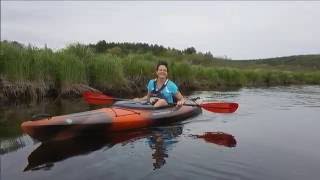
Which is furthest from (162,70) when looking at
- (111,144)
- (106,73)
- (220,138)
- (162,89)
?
(106,73)

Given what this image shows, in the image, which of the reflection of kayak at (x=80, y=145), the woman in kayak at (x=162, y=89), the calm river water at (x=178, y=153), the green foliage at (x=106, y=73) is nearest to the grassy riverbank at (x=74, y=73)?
the green foliage at (x=106, y=73)

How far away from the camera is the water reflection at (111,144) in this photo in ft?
17.6

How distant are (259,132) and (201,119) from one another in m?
1.72

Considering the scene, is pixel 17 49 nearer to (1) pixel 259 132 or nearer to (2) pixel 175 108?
(2) pixel 175 108

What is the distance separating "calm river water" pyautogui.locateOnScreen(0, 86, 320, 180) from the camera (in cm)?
480

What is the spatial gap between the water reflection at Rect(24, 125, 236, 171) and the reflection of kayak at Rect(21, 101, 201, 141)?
0.43 ft

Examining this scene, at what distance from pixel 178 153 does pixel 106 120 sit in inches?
60.6

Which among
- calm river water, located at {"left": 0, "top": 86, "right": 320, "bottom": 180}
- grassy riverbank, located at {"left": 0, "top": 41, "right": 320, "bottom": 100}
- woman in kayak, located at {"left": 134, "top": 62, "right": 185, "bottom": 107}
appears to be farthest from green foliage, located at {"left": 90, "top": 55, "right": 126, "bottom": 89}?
woman in kayak, located at {"left": 134, "top": 62, "right": 185, "bottom": 107}

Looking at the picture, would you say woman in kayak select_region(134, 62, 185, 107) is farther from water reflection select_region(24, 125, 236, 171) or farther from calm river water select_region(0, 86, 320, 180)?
water reflection select_region(24, 125, 236, 171)

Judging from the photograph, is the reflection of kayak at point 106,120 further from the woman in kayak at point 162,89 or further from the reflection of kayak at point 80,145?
the woman in kayak at point 162,89

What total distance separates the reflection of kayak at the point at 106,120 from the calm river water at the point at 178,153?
6.3 inches

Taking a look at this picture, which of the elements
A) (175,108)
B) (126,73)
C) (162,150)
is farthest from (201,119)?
(126,73)

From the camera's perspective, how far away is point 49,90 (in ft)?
38.9

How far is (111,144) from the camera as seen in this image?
6312mm
